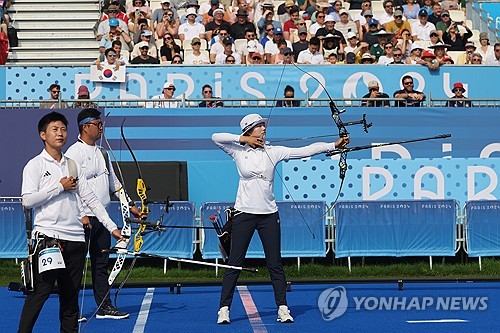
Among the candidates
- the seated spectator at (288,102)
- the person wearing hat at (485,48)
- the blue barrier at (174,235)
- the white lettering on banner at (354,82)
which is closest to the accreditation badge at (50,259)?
the blue barrier at (174,235)

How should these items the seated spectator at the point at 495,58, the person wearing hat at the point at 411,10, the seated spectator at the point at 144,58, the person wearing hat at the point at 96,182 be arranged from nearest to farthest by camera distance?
the person wearing hat at the point at 96,182
the seated spectator at the point at 144,58
the seated spectator at the point at 495,58
the person wearing hat at the point at 411,10

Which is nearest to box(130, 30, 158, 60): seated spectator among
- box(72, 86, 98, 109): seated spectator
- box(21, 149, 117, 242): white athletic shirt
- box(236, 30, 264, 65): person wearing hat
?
box(236, 30, 264, 65): person wearing hat

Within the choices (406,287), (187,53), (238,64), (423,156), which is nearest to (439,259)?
(423,156)

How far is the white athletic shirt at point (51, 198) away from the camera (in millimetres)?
8703

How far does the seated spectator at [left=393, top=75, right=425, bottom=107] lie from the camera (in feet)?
57.6

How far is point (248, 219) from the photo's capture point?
11016 millimetres

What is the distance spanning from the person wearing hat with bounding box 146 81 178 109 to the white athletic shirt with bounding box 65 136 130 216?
19.6ft

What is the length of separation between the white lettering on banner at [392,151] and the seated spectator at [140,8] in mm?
6551

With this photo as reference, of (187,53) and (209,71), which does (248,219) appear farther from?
(187,53)

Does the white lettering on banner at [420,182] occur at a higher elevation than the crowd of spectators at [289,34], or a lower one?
lower

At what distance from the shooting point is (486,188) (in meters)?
16.8

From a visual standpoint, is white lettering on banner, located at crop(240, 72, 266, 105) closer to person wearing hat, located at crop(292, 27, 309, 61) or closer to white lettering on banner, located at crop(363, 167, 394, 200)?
person wearing hat, located at crop(292, 27, 309, 61)

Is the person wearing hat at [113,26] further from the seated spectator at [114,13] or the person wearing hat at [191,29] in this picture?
the person wearing hat at [191,29]

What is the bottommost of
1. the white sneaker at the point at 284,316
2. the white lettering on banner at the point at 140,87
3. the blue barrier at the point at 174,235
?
the white sneaker at the point at 284,316
